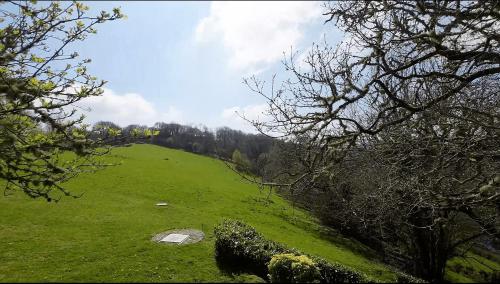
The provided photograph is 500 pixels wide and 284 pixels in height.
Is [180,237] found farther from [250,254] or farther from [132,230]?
[250,254]

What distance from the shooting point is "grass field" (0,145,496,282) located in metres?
14.6

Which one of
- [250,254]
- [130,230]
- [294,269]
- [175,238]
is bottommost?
[130,230]

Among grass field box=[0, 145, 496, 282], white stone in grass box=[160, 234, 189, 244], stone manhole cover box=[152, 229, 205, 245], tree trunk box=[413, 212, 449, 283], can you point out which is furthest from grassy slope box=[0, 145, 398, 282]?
tree trunk box=[413, 212, 449, 283]

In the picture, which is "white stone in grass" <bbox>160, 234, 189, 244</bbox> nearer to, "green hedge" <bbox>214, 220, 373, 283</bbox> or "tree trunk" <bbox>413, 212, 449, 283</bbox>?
"green hedge" <bbox>214, 220, 373, 283</bbox>

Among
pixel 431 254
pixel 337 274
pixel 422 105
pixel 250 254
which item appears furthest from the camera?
pixel 431 254

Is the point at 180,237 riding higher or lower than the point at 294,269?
lower

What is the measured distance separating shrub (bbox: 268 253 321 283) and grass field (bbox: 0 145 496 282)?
1.83 m

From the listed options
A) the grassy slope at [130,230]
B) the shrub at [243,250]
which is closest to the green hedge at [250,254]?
the shrub at [243,250]

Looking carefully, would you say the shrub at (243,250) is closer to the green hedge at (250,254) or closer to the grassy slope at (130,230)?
the green hedge at (250,254)

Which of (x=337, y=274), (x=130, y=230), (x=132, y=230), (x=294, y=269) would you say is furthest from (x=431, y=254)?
(x=130, y=230)

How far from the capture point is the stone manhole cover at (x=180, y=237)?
18.9m

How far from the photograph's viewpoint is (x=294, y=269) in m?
9.56

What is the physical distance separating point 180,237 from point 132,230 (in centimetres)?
319

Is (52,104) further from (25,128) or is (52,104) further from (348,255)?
(348,255)
